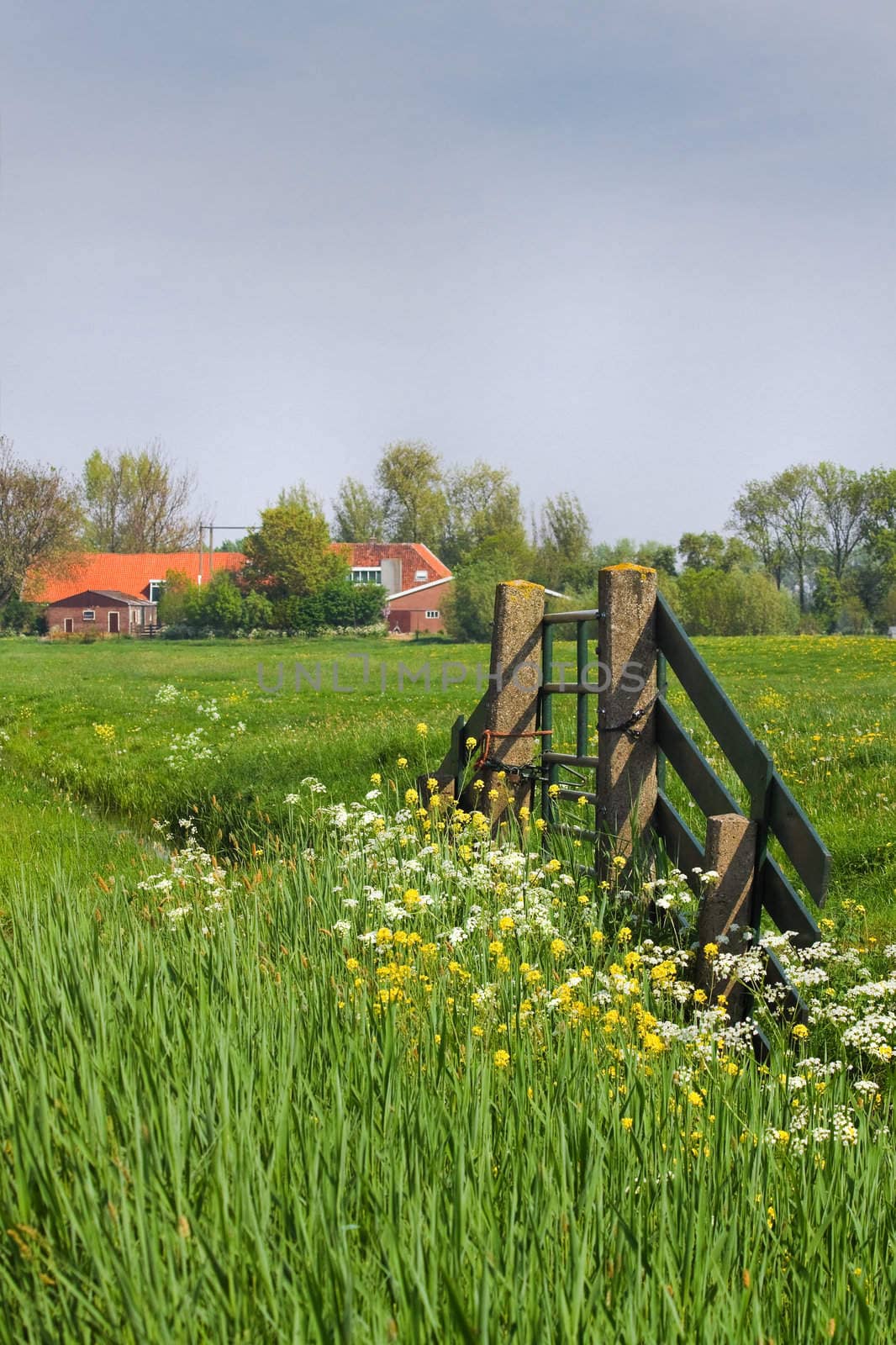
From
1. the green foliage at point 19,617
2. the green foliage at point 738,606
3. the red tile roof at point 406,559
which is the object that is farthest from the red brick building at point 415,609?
the green foliage at point 19,617

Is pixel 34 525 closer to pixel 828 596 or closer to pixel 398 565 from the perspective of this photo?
pixel 398 565

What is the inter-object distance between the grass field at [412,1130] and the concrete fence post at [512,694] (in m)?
0.94

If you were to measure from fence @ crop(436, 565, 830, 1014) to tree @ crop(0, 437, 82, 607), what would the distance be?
201 feet

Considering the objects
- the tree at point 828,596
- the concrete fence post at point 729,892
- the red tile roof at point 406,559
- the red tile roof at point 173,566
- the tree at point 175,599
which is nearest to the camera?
the concrete fence post at point 729,892

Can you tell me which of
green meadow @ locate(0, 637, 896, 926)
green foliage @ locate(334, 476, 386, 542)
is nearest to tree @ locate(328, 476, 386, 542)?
green foliage @ locate(334, 476, 386, 542)

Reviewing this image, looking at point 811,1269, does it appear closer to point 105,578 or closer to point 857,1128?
point 857,1128

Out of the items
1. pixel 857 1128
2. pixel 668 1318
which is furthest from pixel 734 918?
pixel 668 1318

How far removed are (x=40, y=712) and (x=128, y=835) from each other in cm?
1325

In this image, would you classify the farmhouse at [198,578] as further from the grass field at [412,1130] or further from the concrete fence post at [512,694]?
the grass field at [412,1130]

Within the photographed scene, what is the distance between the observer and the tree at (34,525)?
6288cm

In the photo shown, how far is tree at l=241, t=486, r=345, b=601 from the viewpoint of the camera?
68.6m

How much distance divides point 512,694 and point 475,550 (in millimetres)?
63640

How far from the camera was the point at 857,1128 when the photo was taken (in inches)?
135

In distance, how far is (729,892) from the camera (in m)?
5.25
